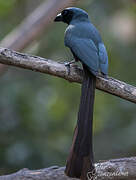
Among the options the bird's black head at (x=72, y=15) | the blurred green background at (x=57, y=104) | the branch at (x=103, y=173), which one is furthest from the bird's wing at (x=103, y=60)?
the blurred green background at (x=57, y=104)

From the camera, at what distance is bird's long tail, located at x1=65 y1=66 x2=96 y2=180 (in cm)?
392

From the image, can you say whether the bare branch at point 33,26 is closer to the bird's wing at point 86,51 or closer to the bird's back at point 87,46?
the bird's back at point 87,46

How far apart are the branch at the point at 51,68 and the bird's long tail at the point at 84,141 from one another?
0.13 metres

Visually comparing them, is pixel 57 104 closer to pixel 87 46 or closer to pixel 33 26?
pixel 33 26

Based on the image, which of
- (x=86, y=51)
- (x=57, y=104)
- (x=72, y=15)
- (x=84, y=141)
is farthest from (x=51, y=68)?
(x=57, y=104)

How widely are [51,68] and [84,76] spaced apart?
0.34 meters

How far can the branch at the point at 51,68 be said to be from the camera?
4297 mm

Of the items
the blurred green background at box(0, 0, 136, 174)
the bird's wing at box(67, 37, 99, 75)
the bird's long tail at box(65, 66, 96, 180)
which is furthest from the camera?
the blurred green background at box(0, 0, 136, 174)

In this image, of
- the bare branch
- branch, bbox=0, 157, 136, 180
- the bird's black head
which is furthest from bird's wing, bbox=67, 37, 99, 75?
the bare branch

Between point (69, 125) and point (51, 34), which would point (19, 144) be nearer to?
point (69, 125)

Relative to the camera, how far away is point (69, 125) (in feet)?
22.5

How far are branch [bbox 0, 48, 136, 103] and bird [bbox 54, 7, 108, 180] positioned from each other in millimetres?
109

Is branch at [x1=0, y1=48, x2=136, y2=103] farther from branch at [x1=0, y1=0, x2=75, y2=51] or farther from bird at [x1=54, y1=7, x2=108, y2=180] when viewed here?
branch at [x1=0, y1=0, x2=75, y2=51]

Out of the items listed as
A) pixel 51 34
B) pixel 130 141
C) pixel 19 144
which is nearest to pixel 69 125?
pixel 130 141
